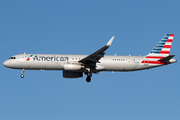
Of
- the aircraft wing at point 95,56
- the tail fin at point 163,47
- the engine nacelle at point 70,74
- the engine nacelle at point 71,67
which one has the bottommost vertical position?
the engine nacelle at point 70,74

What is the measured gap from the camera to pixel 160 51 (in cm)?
6078

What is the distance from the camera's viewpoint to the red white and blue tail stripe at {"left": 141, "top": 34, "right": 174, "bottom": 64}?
59450mm

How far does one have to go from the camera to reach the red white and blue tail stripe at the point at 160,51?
5945cm

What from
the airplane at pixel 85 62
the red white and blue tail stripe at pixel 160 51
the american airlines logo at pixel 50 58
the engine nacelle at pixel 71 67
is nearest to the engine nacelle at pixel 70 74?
the airplane at pixel 85 62

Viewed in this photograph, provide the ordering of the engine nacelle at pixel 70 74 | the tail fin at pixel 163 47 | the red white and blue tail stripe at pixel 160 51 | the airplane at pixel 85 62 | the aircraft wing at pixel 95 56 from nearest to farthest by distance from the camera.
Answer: the aircraft wing at pixel 95 56 → the airplane at pixel 85 62 → the red white and blue tail stripe at pixel 160 51 → the engine nacelle at pixel 70 74 → the tail fin at pixel 163 47

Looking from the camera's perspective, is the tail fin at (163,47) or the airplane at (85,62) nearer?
the airplane at (85,62)

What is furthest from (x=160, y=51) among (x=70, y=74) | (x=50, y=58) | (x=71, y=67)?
(x=50, y=58)

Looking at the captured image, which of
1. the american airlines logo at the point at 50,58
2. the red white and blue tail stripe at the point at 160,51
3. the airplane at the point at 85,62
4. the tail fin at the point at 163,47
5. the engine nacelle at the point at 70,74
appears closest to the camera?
the airplane at the point at 85,62

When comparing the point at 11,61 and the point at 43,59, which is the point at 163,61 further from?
the point at 11,61

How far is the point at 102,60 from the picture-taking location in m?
57.8

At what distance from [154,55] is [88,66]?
12.6 meters

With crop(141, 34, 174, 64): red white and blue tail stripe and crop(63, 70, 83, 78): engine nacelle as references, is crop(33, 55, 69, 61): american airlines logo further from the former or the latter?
crop(141, 34, 174, 64): red white and blue tail stripe

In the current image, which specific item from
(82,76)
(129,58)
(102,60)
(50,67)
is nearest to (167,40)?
(129,58)

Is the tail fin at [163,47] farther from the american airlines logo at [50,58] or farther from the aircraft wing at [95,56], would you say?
the american airlines logo at [50,58]
